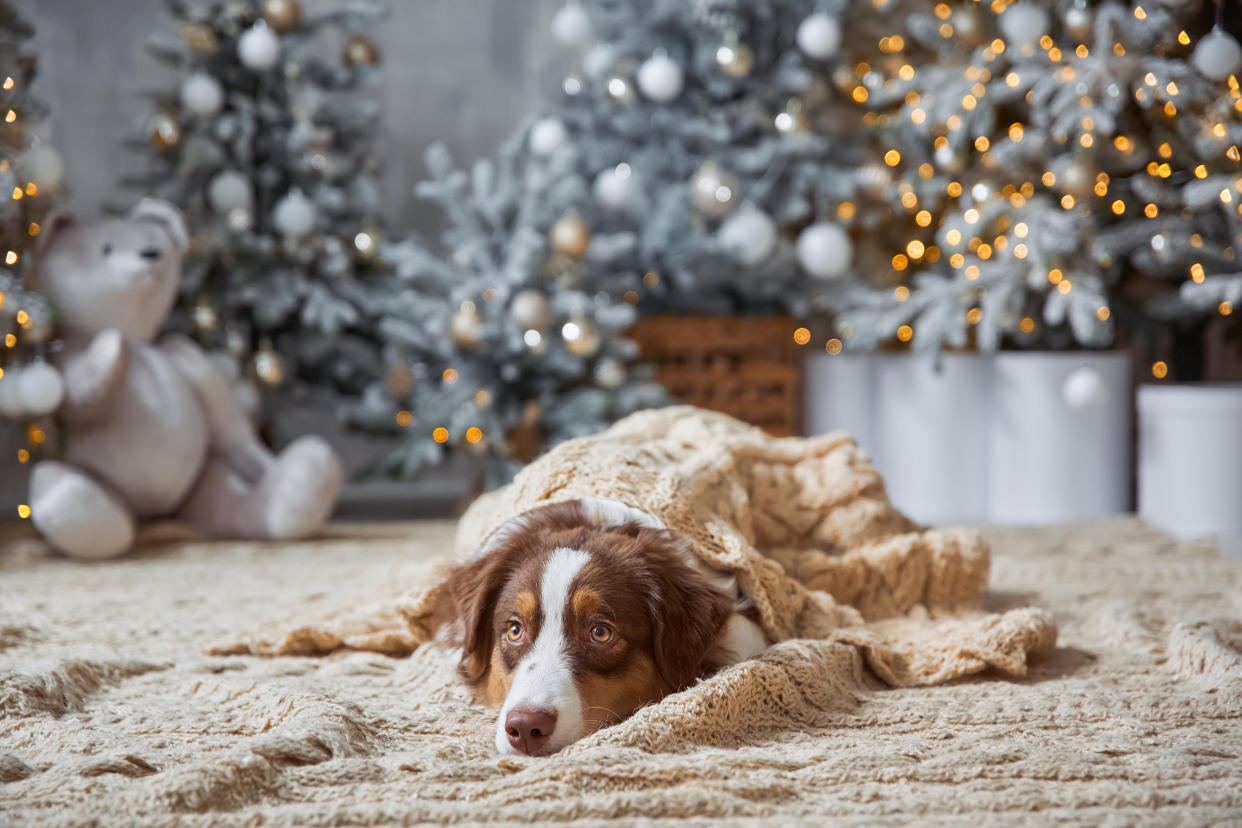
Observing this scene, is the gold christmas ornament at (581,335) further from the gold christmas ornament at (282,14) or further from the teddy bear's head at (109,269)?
the gold christmas ornament at (282,14)

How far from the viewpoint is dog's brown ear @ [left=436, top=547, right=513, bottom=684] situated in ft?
5.93

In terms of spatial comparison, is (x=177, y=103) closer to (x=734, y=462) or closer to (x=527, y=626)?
(x=734, y=462)

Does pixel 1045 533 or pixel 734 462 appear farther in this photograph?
pixel 1045 533

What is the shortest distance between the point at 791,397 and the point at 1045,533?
4.04ft

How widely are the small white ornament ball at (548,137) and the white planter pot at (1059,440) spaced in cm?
193

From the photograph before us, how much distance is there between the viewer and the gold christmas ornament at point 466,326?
154 inches

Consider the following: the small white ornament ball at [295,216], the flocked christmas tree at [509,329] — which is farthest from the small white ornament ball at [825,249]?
the small white ornament ball at [295,216]

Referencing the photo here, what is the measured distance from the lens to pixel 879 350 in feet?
15.6

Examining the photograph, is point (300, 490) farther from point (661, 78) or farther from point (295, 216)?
point (661, 78)

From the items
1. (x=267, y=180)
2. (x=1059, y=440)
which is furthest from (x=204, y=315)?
(x=1059, y=440)

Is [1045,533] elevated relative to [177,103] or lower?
lower

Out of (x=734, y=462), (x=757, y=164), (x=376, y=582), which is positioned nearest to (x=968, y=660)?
(x=734, y=462)

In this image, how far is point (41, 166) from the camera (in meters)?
3.31

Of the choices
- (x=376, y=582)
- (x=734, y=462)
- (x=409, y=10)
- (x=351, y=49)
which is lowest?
(x=376, y=582)
